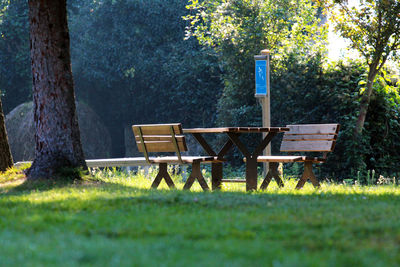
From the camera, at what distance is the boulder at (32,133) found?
70.1ft

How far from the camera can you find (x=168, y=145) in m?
9.79

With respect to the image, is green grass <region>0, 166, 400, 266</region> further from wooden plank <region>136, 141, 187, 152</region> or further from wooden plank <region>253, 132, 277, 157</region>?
wooden plank <region>253, 132, 277, 157</region>

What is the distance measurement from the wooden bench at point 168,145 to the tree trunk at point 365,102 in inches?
191

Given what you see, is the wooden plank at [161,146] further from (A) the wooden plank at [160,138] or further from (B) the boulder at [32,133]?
(B) the boulder at [32,133]

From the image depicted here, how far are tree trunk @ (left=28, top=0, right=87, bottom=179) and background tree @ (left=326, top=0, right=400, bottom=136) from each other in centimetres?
653

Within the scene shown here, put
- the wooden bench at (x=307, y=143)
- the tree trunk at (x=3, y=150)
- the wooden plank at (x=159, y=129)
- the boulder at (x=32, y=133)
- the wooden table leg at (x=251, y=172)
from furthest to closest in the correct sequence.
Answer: the boulder at (x=32, y=133) < the tree trunk at (x=3, y=150) < the wooden bench at (x=307, y=143) < the wooden table leg at (x=251, y=172) < the wooden plank at (x=159, y=129)

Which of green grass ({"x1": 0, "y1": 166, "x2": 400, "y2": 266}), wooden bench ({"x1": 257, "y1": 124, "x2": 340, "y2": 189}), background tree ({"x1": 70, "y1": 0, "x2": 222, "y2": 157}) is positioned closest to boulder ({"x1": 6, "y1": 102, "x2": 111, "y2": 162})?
background tree ({"x1": 70, "y1": 0, "x2": 222, "y2": 157})

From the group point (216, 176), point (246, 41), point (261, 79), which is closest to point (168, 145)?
point (216, 176)

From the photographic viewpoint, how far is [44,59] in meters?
9.47

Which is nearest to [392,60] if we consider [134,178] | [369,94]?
[369,94]

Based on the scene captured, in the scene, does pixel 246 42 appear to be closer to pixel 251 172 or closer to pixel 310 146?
pixel 310 146

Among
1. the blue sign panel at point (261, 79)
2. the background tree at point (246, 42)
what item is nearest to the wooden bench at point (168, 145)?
the blue sign panel at point (261, 79)

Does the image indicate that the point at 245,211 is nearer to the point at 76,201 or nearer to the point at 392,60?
the point at 76,201

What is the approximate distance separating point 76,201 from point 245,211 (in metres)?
2.10
